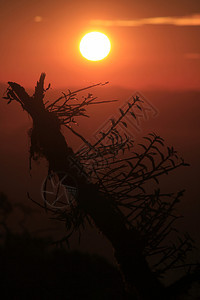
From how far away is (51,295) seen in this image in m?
18.7

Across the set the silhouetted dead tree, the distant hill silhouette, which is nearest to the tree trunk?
the silhouetted dead tree

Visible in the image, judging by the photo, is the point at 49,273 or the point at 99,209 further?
the point at 49,273

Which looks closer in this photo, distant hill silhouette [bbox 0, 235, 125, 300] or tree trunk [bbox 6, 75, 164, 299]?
tree trunk [bbox 6, 75, 164, 299]

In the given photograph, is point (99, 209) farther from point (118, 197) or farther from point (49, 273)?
point (49, 273)

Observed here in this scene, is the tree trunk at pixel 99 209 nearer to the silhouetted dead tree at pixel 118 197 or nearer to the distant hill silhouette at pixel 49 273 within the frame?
the silhouetted dead tree at pixel 118 197

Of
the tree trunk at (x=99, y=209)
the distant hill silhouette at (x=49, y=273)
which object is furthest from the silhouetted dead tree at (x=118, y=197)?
the distant hill silhouette at (x=49, y=273)

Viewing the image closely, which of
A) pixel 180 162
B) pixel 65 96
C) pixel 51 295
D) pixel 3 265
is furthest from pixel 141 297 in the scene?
pixel 3 265

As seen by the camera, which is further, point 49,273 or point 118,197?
point 49,273

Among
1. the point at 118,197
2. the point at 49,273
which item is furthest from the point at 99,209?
the point at 49,273

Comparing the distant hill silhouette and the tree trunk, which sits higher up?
the tree trunk

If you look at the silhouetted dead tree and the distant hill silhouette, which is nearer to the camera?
the silhouetted dead tree

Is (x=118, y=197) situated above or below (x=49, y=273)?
above

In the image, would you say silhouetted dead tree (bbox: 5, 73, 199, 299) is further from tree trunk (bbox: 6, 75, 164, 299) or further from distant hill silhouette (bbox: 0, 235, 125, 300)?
distant hill silhouette (bbox: 0, 235, 125, 300)

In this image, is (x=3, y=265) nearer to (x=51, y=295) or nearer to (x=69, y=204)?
(x=51, y=295)
